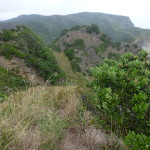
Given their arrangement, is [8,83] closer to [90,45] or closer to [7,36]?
[7,36]

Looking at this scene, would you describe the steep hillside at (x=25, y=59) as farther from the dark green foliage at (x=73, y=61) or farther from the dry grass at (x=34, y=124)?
the dark green foliage at (x=73, y=61)

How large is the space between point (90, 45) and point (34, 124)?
53446 mm

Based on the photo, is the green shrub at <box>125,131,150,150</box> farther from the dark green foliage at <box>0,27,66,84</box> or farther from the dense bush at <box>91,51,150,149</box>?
the dark green foliage at <box>0,27,66,84</box>

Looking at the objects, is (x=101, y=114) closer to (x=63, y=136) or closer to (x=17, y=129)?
(x=63, y=136)

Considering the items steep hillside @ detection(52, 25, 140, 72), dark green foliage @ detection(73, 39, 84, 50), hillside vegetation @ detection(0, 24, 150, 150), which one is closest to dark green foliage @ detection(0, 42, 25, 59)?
hillside vegetation @ detection(0, 24, 150, 150)

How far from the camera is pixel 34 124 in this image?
3.50 m

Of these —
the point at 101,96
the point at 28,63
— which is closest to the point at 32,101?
the point at 101,96

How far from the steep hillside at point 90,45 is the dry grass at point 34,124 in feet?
152

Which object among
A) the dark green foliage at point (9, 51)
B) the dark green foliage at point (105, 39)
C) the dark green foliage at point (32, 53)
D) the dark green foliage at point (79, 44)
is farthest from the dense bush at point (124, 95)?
the dark green foliage at point (105, 39)

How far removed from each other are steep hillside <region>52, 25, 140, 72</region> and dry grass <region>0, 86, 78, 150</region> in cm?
4621

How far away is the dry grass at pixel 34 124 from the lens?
2896 millimetres

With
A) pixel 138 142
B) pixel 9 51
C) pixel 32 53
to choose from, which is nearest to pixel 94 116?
pixel 138 142

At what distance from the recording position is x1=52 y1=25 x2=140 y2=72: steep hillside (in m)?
52.9

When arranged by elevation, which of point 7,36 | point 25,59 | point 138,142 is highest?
point 138,142
